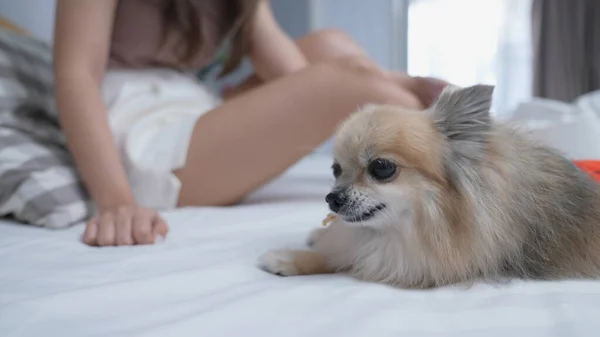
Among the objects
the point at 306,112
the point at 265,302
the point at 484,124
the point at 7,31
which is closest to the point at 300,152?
the point at 306,112

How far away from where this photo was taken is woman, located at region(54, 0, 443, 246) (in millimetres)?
1174

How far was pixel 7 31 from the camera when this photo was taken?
1466mm

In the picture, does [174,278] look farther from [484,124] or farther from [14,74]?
[14,74]

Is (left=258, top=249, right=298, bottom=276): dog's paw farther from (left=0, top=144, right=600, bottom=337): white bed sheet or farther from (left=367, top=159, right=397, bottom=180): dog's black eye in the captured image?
(left=367, top=159, right=397, bottom=180): dog's black eye

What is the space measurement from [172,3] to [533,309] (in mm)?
1271

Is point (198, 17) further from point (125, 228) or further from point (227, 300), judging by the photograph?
point (227, 300)

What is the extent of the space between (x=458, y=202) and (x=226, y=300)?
1.15 ft

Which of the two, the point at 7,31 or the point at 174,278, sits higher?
the point at 7,31

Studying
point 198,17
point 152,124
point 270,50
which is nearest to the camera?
point 152,124

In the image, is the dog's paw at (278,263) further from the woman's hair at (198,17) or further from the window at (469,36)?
the window at (469,36)

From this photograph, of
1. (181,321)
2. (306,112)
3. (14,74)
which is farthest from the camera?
(14,74)

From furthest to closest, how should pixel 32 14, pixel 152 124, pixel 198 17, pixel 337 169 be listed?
pixel 32 14 < pixel 198 17 < pixel 152 124 < pixel 337 169

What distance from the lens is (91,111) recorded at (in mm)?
1206

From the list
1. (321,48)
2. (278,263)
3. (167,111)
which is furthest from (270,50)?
(278,263)
